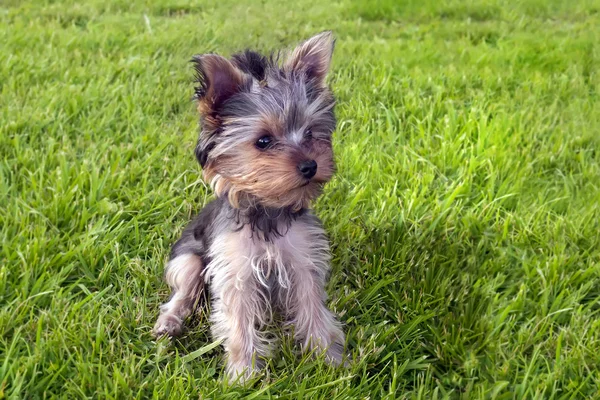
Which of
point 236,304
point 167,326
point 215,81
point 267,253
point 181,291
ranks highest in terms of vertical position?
point 215,81

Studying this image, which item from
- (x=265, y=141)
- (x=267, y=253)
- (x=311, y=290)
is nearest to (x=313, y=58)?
(x=265, y=141)

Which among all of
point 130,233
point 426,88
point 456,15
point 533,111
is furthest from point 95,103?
point 456,15

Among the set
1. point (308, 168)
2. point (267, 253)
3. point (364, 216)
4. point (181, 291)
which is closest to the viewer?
point (308, 168)

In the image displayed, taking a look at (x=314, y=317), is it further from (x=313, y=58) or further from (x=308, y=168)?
(x=313, y=58)

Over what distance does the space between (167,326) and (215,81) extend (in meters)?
1.47

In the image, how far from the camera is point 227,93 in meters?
3.33

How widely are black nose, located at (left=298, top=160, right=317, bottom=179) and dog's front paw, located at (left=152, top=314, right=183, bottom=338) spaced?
1292mm

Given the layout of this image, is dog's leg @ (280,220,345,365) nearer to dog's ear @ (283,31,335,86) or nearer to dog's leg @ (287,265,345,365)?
dog's leg @ (287,265,345,365)

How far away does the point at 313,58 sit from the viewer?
11.5ft

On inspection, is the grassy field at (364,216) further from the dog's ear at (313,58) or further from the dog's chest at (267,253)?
the dog's ear at (313,58)

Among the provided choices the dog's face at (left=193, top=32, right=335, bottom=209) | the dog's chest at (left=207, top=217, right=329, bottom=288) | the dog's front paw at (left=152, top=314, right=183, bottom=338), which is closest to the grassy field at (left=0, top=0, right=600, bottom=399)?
the dog's front paw at (left=152, top=314, right=183, bottom=338)

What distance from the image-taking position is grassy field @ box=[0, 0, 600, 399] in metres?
3.54

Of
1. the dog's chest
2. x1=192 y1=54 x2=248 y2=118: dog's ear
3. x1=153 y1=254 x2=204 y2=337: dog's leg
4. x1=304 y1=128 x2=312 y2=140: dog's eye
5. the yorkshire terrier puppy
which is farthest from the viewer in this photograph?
x1=153 y1=254 x2=204 y2=337: dog's leg

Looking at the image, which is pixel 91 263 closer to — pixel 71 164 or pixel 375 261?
pixel 71 164
